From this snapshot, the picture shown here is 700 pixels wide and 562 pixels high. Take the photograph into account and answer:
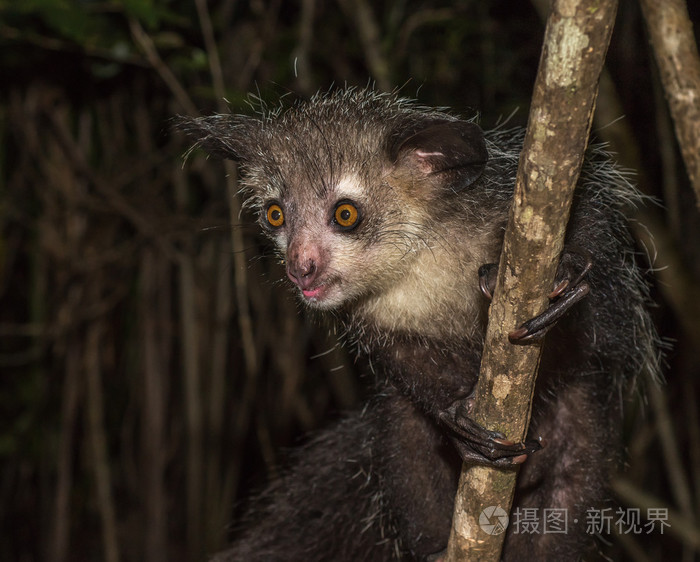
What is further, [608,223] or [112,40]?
[112,40]

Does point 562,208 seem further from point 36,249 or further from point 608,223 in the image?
point 36,249

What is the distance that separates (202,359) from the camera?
5523mm

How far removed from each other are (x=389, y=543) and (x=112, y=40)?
2918mm

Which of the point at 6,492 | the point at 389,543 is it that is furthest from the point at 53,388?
the point at 389,543

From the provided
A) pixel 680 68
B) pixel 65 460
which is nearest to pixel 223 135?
pixel 680 68

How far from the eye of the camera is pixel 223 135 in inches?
125

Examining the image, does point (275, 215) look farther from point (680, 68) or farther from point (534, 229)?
point (680, 68)

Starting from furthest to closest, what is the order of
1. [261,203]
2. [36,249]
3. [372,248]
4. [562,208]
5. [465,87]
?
[36,249], [465,87], [261,203], [372,248], [562,208]

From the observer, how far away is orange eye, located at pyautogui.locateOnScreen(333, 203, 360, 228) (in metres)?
2.76

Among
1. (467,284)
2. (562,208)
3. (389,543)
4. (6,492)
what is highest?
(562,208)

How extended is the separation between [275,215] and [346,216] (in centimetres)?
32

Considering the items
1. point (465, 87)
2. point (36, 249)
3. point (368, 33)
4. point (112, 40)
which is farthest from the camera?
point (36, 249)

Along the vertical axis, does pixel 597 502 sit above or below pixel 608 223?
below

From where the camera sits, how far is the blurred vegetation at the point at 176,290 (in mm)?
5086
